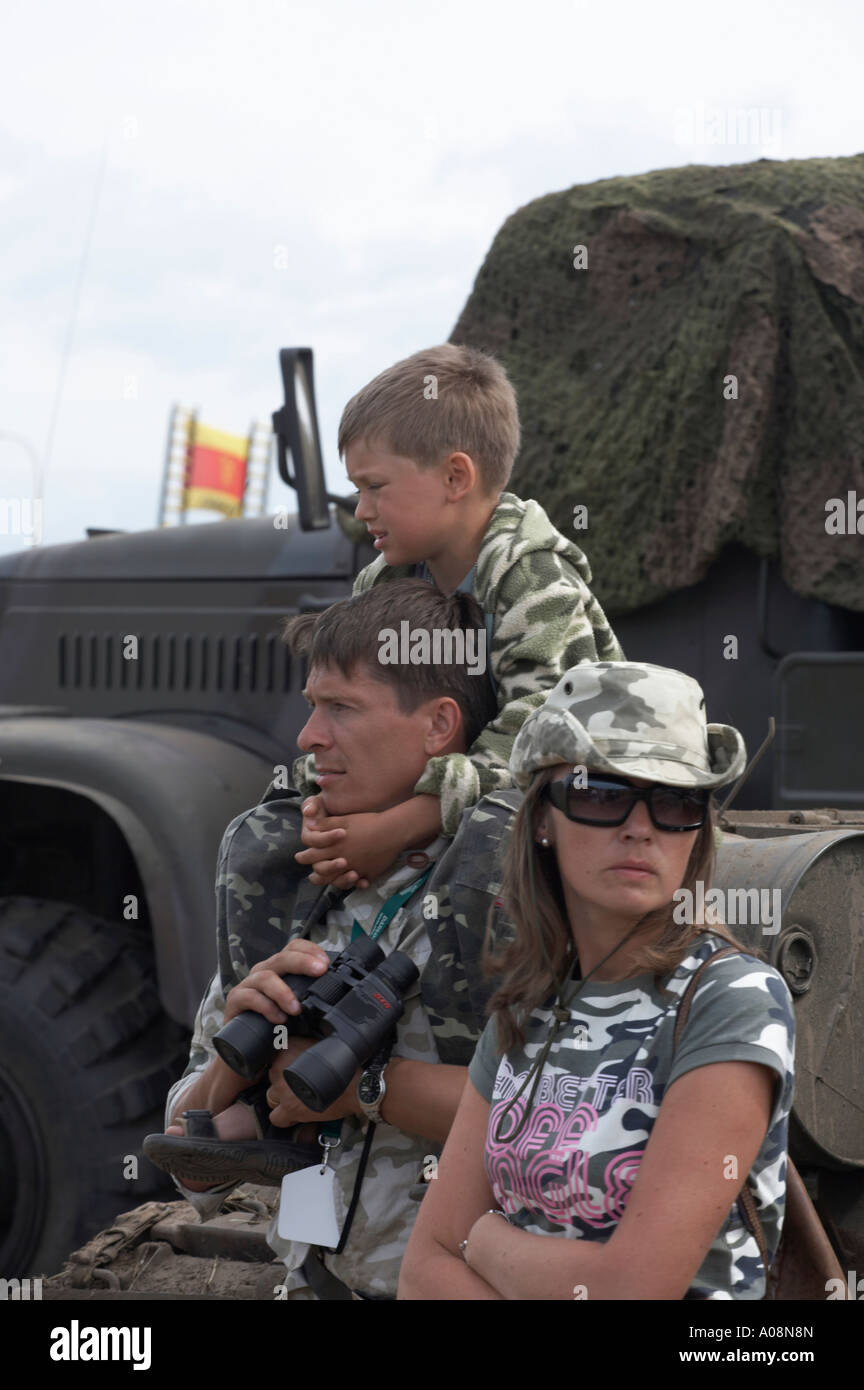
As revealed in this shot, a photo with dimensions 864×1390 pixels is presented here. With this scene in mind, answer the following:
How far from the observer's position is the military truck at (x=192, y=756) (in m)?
2.99

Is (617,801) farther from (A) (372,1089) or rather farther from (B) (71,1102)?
(B) (71,1102)

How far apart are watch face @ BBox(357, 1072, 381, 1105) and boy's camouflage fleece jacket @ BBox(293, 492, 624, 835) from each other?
13.6 inches

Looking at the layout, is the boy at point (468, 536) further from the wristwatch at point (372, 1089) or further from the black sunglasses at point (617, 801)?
the black sunglasses at point (617, 801)

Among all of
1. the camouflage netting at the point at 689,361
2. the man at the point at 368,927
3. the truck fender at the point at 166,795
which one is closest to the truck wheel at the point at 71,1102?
the truck fender at the point at 166,795

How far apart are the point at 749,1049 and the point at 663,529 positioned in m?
2.43

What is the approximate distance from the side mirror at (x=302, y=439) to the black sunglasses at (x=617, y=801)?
2644 mm

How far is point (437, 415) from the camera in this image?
2.46 m

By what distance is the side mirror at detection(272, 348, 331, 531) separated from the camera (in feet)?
13.8

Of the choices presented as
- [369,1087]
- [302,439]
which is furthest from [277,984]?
[302,439]

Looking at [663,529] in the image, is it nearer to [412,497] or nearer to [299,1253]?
[412,497]

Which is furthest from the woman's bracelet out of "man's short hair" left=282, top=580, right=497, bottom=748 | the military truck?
the military truck

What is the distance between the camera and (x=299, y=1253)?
7.21ft
